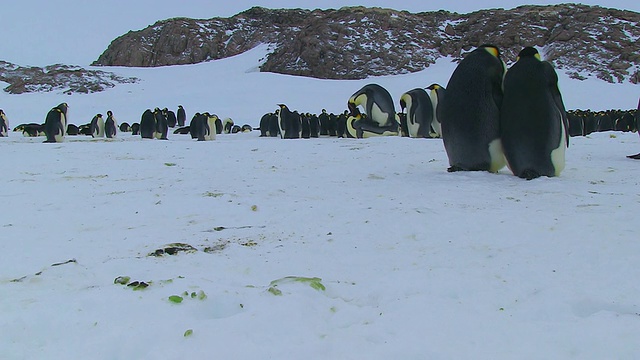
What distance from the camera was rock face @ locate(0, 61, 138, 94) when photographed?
1117 inches

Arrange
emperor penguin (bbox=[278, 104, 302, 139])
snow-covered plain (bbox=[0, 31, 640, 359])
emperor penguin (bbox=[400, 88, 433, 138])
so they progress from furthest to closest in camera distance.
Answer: emperor penguin (bbox=[278, 104, 302, 139]), emperor penguin (bbox=[400, 88, 433, 138]), snow-covered plain (bbox=[0, 31, 640, 359])

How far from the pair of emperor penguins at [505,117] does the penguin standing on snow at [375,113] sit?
24.5 feet

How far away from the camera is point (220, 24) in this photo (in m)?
53.4

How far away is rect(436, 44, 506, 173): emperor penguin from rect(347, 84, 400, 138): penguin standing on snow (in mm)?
7611

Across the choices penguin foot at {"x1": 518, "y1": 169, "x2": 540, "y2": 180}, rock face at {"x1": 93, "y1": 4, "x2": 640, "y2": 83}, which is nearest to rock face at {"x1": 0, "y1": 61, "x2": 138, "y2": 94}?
rock face at {"x1": 93, "y1": 4, "x2": 640, "y2": 83}

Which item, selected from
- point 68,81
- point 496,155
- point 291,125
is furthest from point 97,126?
point 68,81

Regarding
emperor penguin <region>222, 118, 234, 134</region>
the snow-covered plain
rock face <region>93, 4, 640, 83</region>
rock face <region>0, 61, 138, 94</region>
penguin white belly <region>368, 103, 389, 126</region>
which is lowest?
the snow-covered plain

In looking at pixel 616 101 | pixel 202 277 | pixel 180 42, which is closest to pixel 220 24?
pixel 180 42

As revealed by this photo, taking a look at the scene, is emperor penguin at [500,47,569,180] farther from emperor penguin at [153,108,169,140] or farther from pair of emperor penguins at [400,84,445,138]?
emperor penguin at [153,108,169,140]

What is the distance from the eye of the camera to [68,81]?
96.9 ft

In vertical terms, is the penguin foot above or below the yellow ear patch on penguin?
below

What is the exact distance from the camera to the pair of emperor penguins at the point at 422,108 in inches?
402

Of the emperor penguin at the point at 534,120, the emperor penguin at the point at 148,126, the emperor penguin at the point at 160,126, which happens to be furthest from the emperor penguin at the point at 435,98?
the emperor penguin at the point at 148,126

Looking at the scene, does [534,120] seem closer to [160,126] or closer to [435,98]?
[435,98]
